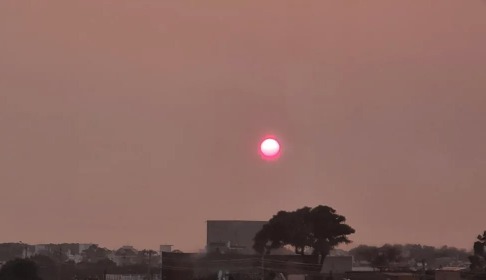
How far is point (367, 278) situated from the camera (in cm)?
7700

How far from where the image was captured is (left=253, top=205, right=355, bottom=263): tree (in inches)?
3841

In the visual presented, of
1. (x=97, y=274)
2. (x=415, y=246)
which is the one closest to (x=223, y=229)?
(x=97, y=274)

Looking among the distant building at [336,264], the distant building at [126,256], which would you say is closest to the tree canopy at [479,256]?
the distant building at [336,264]

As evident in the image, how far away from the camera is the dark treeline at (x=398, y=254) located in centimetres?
11000

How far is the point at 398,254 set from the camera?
365ft

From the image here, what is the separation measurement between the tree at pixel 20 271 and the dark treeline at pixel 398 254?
40650mm

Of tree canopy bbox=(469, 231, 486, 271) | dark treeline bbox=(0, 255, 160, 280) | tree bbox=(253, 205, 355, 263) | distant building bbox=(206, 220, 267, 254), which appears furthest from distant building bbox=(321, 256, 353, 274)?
distant building bbox=(206, 220, 267, 254)

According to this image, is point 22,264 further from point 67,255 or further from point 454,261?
point 67,255

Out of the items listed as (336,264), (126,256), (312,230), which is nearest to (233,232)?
(126,256)

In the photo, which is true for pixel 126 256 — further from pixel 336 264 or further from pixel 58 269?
pixel 336 264

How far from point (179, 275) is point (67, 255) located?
64628 millimetres

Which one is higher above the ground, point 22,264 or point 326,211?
point 326,211

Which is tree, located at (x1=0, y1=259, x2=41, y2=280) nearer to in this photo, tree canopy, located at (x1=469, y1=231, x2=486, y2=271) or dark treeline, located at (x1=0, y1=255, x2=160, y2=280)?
dark treeline, located at (x1=0, y1=255, x2=160, y2=280)

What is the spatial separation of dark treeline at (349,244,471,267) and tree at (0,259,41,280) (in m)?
40.6
